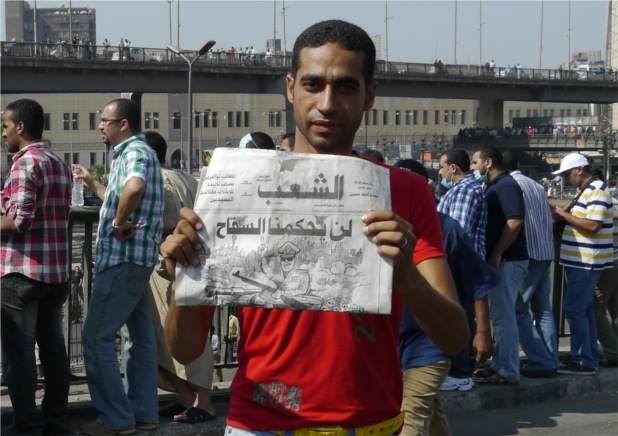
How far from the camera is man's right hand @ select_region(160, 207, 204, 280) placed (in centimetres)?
314

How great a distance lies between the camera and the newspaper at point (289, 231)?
3.16 metres

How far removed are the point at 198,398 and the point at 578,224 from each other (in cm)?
371

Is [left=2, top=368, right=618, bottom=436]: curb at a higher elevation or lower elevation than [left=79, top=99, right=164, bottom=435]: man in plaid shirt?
lower

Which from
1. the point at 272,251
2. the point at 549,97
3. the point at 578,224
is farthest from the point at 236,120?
the point at 272,251

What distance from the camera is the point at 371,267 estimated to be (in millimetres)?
3168

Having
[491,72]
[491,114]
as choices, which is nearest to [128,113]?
[491,72]

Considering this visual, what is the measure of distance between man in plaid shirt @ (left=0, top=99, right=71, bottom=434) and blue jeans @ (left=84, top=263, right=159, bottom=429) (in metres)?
0.24

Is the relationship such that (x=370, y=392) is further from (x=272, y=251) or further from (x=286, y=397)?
(x=272, y=251)

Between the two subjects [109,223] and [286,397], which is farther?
[109,223]

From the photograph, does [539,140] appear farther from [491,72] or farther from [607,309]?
[607,309]

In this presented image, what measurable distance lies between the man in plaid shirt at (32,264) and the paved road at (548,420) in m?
2.88

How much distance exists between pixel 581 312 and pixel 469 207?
1758 millimetres

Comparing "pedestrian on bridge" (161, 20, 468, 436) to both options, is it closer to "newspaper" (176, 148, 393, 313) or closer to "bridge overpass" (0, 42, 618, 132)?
"newspaper" (176, 148, 393, 313)

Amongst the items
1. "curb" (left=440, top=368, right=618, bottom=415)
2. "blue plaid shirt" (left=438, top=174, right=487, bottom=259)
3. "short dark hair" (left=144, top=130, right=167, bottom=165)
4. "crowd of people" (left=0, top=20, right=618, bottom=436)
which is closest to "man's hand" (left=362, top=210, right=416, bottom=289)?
"crowd of people" (left=0, top=20, right=618, bottom=436)
